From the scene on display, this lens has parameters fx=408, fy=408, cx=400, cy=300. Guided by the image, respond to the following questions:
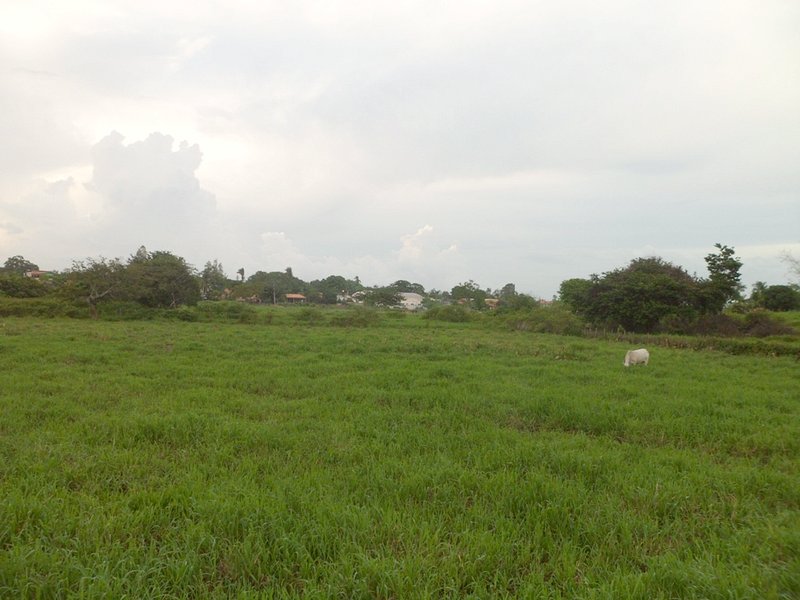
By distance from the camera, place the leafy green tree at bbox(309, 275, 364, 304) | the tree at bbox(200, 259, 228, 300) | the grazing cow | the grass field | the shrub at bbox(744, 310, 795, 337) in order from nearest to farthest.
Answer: the grass field, the grazing cow, the shrub at bbox(744, 310, 795, 337), the tree at bbox(200, 259, 228, 300), the leafy green tree at bbox(309, 275, 364, 304)

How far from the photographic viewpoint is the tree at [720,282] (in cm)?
2353

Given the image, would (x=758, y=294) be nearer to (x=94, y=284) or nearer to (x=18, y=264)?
(x=94, y=284)

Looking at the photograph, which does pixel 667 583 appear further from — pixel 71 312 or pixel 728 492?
pixel 71 312

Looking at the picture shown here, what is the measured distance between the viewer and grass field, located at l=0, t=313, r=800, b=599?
2406 millimetres

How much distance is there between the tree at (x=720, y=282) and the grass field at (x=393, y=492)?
65.6 ft

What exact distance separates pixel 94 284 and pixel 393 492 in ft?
101

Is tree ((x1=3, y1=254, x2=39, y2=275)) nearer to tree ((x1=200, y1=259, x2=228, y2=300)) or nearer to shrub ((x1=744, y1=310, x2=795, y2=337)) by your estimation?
tree ((x1=200, y1=259, x2=228, y2=300))

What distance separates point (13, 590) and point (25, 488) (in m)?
1.45

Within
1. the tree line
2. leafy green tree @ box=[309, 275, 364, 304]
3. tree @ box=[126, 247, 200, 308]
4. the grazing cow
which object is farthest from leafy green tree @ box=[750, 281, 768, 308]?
leafy green tree @ box=[309, 275, 364, 304]

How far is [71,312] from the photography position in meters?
26.1

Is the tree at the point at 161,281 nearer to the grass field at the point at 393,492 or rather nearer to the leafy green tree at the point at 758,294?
the grass field at the point at 393,492

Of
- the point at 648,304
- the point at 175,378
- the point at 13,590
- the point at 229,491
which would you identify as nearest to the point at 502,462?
the point at 229,491

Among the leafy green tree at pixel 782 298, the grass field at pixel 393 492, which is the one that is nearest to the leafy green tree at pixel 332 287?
the leafy green tree at pixel 782 298

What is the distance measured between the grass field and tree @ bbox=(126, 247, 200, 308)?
24.9 metres
